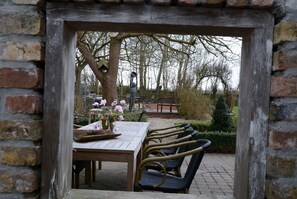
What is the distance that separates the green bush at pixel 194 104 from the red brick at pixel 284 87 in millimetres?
12243

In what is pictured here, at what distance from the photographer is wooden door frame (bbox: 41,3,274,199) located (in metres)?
1.05

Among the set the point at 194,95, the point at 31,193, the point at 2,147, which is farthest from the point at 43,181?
the point at 194,95

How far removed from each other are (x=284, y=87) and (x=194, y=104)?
12.4 m

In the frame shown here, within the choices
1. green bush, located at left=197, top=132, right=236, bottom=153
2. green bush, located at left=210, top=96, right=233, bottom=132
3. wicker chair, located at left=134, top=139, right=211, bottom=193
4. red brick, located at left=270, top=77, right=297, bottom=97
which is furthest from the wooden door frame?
green bush, located at left=210, top=96, right=233, bottom=132

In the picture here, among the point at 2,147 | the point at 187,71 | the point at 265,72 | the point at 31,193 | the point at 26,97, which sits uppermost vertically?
the point at 187,71

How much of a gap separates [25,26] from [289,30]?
90cm

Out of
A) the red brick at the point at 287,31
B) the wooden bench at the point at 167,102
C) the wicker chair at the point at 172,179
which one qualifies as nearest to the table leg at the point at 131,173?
the wicker chair at the point at 172,179

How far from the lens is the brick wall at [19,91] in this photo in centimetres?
104

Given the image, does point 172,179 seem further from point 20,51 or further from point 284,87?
point 20,51

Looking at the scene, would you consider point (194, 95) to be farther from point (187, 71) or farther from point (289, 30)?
point (289, 30)

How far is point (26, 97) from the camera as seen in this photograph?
1.04 metres

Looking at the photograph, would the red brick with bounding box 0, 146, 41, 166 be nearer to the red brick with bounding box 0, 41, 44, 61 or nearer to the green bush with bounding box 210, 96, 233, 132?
the red brick with bounding box 0, 41, 44, 61

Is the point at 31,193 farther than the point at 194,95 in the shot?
No

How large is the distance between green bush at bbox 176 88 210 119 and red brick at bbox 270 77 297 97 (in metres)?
12.2
